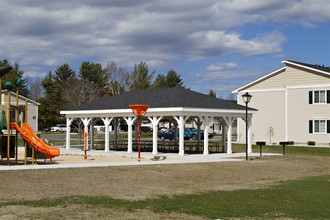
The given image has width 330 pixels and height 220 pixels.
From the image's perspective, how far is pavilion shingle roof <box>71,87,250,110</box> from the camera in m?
30.0

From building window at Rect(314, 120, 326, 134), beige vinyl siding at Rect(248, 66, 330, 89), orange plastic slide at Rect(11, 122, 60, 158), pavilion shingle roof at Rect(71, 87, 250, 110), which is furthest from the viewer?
beige vinyl siding at Rect(248, 66, 330, 89)

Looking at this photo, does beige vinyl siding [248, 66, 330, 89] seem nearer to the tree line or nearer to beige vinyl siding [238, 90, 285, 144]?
beige vinyl siding [238, 90, 285, 144]

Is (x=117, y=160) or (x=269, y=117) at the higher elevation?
(x=269, y=117)

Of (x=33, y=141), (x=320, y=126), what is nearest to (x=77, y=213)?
(x=33, y=141)

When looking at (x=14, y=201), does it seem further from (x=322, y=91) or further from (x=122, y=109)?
(x=322, y=91)

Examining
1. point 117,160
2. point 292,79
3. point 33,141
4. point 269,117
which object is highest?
point 292,79

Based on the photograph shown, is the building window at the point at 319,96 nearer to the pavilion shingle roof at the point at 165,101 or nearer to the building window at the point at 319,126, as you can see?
the building window at the point at 319,126

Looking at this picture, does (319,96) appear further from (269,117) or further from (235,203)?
(235,203)

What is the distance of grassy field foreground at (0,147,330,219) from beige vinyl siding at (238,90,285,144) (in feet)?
76.8

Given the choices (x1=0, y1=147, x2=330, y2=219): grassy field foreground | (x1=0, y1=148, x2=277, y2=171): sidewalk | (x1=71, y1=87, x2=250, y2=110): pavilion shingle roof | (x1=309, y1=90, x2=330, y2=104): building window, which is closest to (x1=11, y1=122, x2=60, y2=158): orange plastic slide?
(x1=0, y1=148, x2=277, y2=171): sidewalk

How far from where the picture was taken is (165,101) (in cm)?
3058

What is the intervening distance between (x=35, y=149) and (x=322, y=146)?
26487mm

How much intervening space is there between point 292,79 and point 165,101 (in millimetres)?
18668

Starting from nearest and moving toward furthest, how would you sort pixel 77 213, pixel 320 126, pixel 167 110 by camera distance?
pixel 77 213 → pixel 167 110 → pixel 320 126
